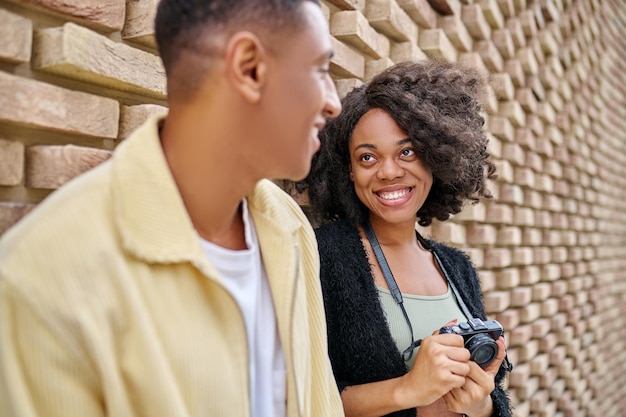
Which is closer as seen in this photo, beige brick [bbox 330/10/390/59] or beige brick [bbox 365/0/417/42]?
beige brick [bbox 330/10/390/59]

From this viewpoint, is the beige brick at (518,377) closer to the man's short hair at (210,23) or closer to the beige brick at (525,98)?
the beige brick at (525,98)

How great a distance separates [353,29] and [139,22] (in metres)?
0.86

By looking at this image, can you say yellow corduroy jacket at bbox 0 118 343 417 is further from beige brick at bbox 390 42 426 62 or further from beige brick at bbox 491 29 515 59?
beige brick at bbox 491 29 515 59

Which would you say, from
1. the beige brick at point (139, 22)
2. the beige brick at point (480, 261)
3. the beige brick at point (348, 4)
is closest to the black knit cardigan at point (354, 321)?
the beige brick at point (139, 22)

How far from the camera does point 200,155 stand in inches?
42.9

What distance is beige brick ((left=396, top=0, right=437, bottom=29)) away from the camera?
8.15 feet

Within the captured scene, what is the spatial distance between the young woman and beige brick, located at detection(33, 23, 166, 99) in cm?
63

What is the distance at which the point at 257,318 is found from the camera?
1.23m

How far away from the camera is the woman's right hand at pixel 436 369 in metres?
1.56

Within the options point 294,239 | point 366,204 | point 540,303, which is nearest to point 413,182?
point 366,204

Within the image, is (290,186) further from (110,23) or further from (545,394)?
(545,394)

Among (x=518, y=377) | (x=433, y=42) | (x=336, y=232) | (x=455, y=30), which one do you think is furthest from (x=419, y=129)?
(x=518, y=377)

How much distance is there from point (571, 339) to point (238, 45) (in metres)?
4.08

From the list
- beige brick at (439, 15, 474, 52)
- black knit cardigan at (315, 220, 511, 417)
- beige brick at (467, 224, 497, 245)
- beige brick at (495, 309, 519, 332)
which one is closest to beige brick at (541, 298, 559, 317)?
beige brick at (495, 309, 519, 332)
